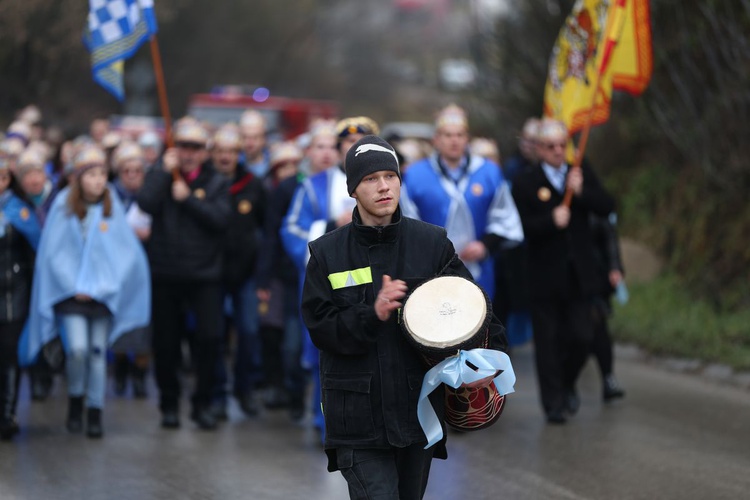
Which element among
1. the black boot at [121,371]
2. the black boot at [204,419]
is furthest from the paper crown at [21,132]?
the black boot at [204,419]

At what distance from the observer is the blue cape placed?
31.1 ft

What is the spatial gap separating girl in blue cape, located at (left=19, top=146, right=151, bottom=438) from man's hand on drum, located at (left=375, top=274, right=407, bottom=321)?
4.64m

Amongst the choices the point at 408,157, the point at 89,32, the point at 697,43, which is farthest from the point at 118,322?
the point at 697,43

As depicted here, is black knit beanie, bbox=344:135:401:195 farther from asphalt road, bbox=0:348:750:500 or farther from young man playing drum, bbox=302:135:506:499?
asphalt road, bbox=0:348:750:500

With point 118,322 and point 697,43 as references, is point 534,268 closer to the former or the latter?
point 118,322

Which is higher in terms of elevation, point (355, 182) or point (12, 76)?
point (12, 76)

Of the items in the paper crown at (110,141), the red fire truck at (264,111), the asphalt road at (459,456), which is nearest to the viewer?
the asphalt road at (459,456)

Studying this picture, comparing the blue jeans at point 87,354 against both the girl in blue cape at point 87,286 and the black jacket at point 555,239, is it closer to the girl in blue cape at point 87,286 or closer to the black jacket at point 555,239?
the girl in blue cape at point 87,286

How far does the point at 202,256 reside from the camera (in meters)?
9.81

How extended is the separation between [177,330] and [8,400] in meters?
1.25

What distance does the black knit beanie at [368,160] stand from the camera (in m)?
5.57

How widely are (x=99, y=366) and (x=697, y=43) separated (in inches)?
320

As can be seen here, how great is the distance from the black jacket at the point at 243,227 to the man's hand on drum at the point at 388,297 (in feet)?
18.6

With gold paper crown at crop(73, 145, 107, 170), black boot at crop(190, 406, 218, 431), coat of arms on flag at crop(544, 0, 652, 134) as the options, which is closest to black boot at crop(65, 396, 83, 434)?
black boot at crop(190, 406, 218, 431)
